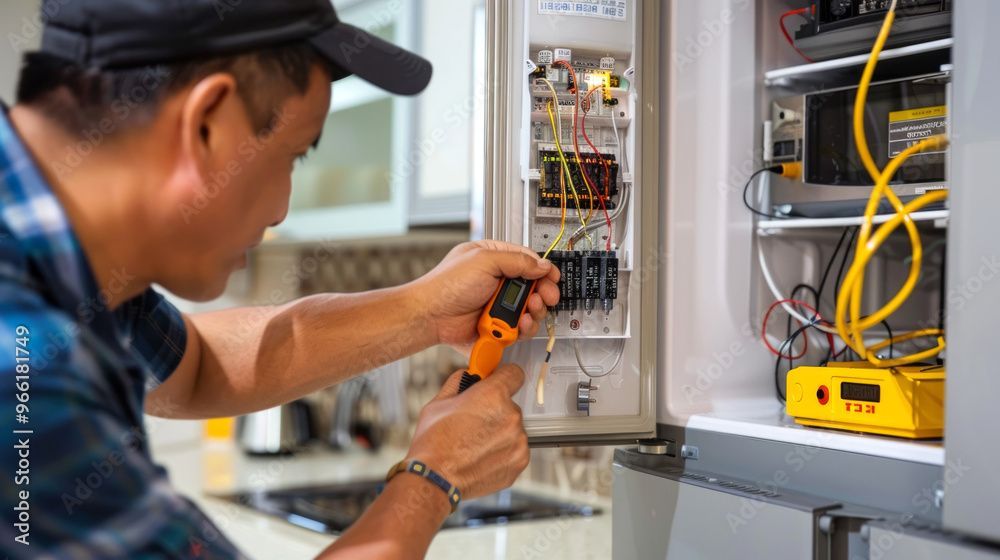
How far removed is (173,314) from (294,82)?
15.1 inches

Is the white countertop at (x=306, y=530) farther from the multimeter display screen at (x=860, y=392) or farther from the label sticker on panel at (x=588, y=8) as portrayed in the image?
the label sticker on panel at (x=588, y=8)

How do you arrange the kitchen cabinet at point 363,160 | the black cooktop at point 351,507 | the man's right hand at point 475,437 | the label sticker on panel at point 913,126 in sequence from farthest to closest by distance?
the kitchen cabinet at point 363,160
the black cooktop at point 351,507
the label sticker on panel at point 913,126
the man's right hand at point 475,437

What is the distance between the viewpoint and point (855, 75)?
118 centimetres

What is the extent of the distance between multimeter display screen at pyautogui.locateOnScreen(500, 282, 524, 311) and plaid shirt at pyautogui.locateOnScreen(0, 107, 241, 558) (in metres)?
Result: 0.44

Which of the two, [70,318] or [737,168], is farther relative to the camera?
[737,168]

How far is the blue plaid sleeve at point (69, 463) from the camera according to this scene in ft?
1.76

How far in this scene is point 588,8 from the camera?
3.49 ft

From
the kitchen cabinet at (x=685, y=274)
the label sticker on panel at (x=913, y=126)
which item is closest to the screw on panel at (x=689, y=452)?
the kitchen cabinet at (x=685, y=274)

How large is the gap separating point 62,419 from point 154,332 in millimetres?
412

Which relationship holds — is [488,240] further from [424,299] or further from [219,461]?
[219,461]

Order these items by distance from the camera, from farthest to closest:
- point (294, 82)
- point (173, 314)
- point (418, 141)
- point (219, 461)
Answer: point (219, 461), point (418, 141), point (173, 314), point (294, 82)

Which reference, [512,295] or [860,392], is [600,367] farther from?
[860,392]

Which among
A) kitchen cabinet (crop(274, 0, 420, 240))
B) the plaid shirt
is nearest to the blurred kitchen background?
kitchen cabinet (crop(274, 0, 420, 240))

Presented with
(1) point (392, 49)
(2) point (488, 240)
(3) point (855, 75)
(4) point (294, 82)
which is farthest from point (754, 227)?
(4) point (294, 82)
